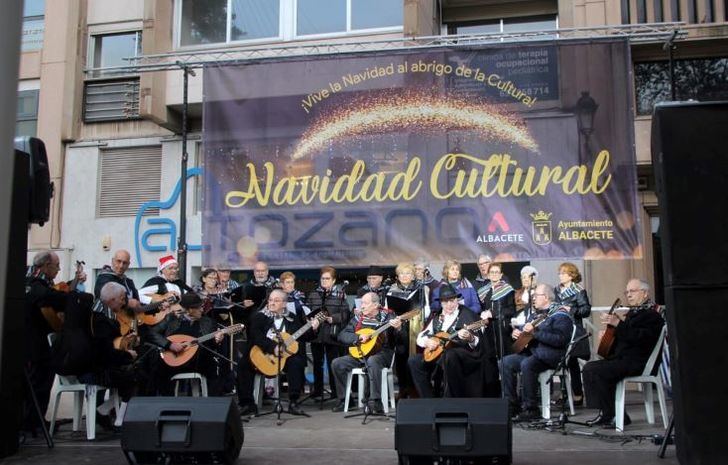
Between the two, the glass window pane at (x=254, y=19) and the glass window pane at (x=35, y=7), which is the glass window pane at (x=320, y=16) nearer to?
the glass window pane at (x=254, y=19)

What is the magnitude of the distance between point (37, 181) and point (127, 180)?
789 cm

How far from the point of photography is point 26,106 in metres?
15.1

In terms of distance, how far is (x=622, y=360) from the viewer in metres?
7.46

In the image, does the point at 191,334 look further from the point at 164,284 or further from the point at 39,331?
the point at 39,331

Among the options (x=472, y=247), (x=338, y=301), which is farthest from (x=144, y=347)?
(x=472, y=247)

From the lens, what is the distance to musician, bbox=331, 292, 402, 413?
853cm

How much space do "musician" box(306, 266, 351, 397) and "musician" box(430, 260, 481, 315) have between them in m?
1.35

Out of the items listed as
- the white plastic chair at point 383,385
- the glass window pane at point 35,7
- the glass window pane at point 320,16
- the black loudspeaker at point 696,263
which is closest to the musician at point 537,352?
the white plastic chair at point 383,385

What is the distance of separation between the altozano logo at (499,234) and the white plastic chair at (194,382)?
146 inches

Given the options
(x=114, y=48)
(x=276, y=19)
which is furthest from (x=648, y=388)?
(x=114, y=48)

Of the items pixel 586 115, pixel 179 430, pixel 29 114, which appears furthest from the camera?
pixel 29 114

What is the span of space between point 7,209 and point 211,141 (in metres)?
7.65

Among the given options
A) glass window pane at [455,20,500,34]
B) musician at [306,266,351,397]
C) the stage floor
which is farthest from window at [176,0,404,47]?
the stage floor

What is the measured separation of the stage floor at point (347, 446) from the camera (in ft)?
19.6
